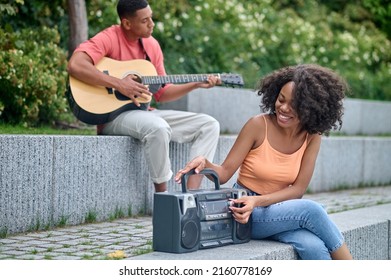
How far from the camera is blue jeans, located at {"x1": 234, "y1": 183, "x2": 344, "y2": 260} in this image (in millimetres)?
4438

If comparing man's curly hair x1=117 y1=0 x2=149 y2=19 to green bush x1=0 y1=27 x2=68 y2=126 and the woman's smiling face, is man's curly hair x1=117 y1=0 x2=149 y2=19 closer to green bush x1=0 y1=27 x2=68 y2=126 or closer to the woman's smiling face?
green bush x1=0 y1=27 x2=68 y2=126

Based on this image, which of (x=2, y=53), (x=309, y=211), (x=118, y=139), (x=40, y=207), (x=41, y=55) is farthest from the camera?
(x=41, y=55)

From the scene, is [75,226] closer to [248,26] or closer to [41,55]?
[41,55]

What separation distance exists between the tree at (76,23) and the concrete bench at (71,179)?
1.72 metres

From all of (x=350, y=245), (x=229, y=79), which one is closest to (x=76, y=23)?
(x=229, y=79)

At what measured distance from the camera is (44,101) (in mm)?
6711

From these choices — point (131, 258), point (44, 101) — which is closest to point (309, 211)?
point (131, 258)

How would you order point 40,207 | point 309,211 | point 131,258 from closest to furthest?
point 131,258, point 309,211, point 40,207

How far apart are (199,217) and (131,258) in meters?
0.37

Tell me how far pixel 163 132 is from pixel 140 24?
838 mm

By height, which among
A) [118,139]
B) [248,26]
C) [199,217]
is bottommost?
[199,217]

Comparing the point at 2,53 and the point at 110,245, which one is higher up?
the point at 2,53

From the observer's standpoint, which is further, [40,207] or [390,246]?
[390,246]

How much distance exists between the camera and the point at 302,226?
450 cm
